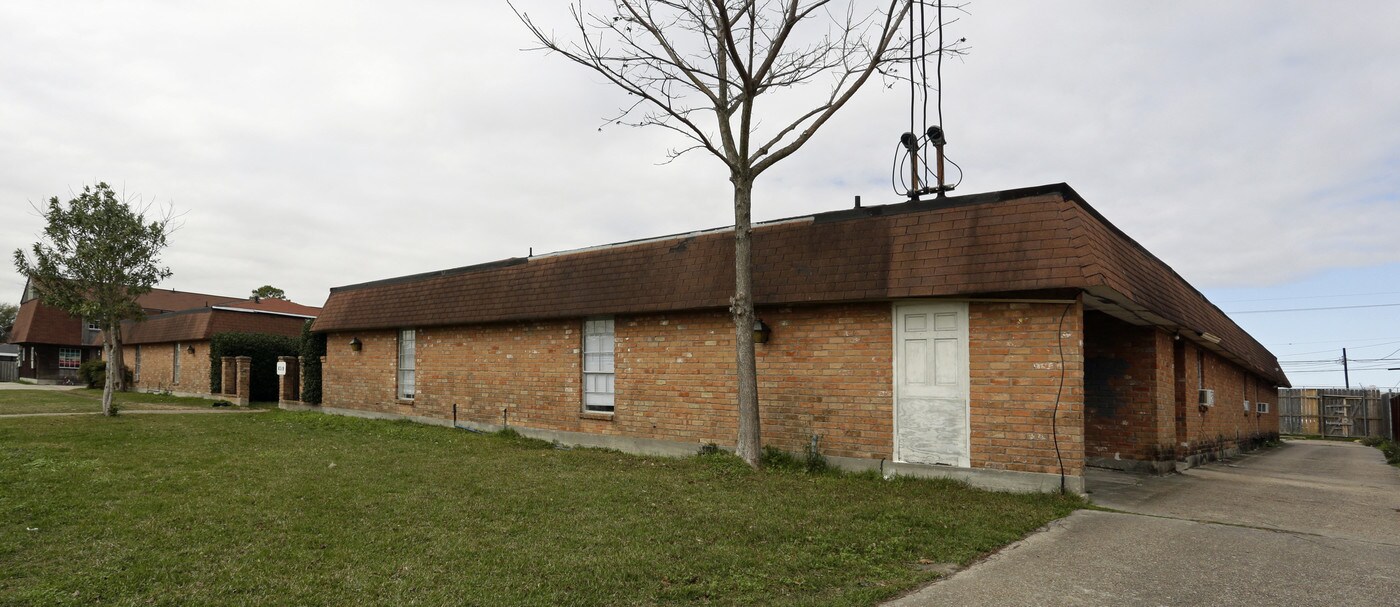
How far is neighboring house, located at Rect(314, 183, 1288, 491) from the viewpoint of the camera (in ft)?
27.7

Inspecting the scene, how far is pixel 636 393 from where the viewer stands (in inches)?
479

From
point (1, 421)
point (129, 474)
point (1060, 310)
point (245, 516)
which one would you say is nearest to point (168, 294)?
point (1, 421)

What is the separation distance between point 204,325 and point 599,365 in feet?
69.3

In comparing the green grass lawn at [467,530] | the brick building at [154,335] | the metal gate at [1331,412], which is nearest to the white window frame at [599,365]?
the green grass lawn at [467,530]

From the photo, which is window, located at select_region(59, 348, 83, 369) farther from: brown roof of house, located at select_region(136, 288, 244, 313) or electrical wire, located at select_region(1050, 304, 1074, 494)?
electrical wire, located at select_region(1050, 304, 1074, 494)

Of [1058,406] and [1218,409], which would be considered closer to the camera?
[1058,406]

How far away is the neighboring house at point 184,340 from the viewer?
26922mm

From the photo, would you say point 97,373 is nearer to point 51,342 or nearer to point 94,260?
point 51,342

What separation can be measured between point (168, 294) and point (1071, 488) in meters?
56.5

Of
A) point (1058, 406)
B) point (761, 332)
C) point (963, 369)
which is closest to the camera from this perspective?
point (1058, 406)

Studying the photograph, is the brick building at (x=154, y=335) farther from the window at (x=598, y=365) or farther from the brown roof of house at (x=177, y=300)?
the window at (x=598, y=365)

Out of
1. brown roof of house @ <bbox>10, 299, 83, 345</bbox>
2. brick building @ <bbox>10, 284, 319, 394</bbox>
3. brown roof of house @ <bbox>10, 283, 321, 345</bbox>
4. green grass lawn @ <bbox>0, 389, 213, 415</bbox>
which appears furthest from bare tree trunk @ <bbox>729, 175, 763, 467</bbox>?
brown roof of house @ <bbox>10, 299, 83, 345</bbox>

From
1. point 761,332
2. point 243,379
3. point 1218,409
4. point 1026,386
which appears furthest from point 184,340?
point 1218,409

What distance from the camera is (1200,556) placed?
5766 millimetres
